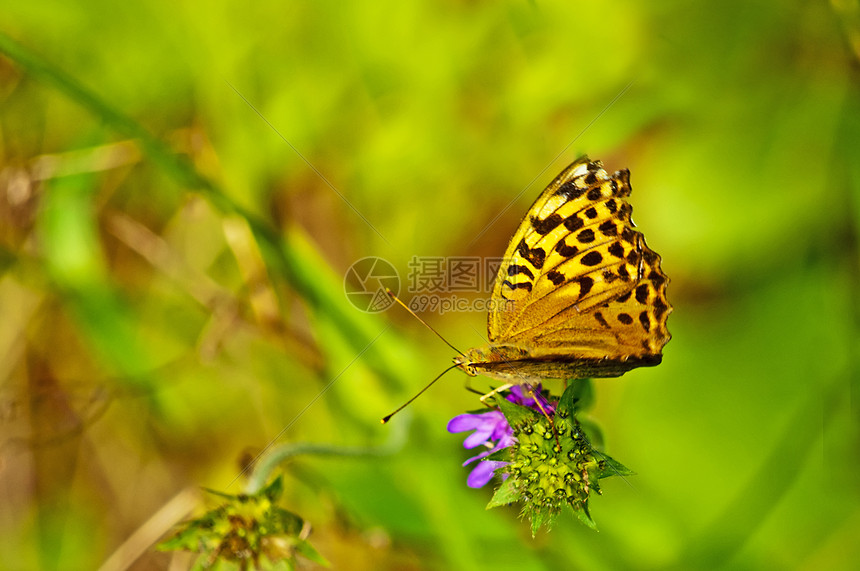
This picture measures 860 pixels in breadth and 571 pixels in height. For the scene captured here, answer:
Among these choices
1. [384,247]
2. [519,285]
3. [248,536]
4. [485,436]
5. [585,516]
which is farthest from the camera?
[384,247]

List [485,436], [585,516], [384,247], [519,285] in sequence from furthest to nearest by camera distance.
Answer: [384,247], [485,436], [519,285], [585,516]

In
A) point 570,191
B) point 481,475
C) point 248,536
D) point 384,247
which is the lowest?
point 481,475

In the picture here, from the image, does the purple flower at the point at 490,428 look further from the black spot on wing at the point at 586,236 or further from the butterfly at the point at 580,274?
the black spot on wing at the point at 586,236

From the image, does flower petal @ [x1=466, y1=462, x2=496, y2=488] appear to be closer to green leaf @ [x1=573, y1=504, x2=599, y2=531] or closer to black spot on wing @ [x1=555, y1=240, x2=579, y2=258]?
green leaf @ [x1=573, y1=504, x2=599, y2=531]

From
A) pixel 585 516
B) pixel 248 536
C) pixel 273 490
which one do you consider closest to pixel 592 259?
pixel 585 516

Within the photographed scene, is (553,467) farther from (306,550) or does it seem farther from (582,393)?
(306,550)

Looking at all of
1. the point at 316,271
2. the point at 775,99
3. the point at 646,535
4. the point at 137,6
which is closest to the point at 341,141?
the point at 316,271
